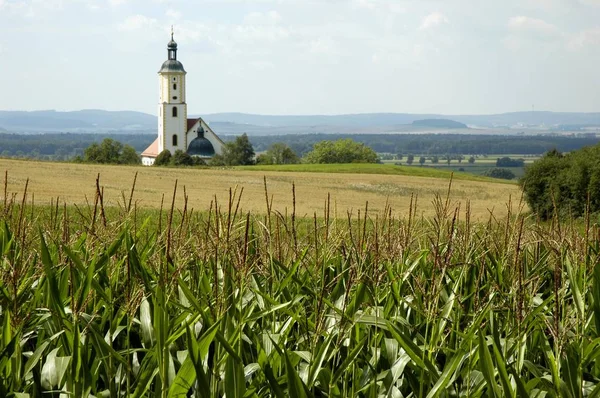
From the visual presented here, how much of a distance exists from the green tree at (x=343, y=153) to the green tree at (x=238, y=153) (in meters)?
10.4

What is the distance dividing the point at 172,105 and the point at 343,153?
3346cm

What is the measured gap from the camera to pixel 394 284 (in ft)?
16.2

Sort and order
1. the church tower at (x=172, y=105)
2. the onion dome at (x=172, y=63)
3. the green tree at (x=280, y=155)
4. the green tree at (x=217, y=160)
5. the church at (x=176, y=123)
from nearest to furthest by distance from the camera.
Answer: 1. the green tree at (x=217, y=160)
2. the green tree at (x=280, y=155)
3. the church at (x=176, y=123)
4. the church tower at (x=172, y=105)
5. the onion dome at (x=172, y=63)

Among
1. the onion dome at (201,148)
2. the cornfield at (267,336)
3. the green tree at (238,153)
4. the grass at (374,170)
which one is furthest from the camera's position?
the onion dome at (201,148)

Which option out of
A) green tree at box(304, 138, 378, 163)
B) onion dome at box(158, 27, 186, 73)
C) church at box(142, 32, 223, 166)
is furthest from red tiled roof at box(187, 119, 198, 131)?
green tree at box(304, 138, 378, 163)

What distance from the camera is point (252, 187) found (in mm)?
43156

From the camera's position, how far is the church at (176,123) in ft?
427

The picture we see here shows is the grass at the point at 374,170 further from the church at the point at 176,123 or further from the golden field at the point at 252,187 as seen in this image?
the church at the point at 176,123

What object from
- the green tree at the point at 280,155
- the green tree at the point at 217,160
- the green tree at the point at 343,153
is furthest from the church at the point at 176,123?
the green tree at the point at 343,153

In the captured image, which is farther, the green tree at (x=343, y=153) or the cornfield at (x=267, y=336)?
the green tree at (x=343, y=153)

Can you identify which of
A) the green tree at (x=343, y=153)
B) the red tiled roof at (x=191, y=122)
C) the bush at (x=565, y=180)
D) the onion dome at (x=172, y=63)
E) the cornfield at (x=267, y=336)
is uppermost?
the onion dome at (x=172, y=63)

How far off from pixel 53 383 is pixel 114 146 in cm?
11595

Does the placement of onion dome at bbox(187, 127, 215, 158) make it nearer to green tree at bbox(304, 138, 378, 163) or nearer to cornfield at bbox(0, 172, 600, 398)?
green tree at bbox(304, 138, 378, 163)

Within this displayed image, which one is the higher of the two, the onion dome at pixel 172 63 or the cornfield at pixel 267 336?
the onion dome at pixel 172 63
